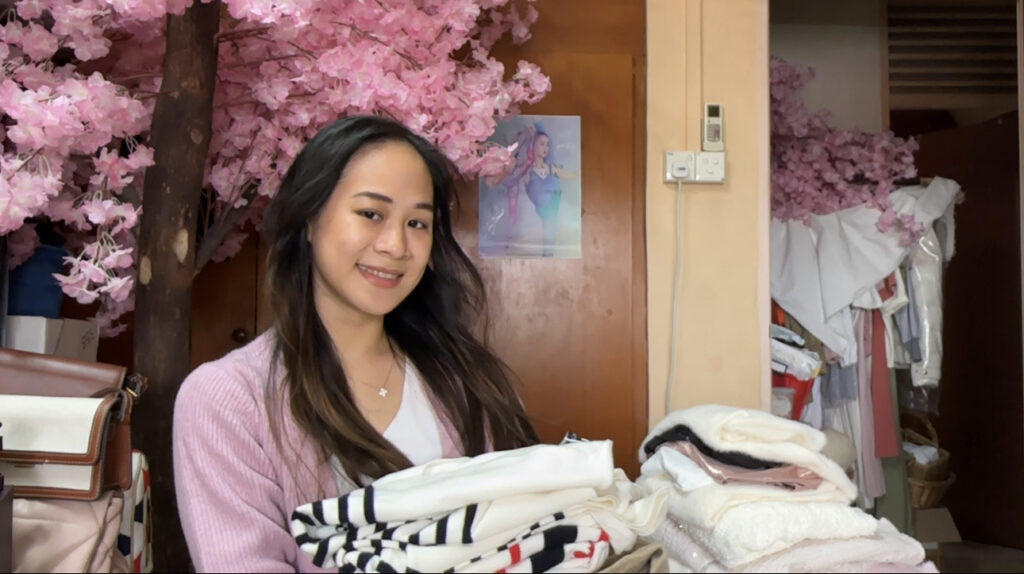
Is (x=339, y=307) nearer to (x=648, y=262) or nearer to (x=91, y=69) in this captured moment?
(x=91, y=69)

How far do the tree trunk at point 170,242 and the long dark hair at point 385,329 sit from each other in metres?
0.36

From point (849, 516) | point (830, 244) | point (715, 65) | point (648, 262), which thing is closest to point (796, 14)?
point (830, 244)

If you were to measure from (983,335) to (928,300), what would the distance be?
0.45 meters

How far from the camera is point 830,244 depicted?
302cm

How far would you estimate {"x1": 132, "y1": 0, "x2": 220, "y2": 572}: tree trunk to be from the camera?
5.14ft

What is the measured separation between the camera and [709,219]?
2264 mm

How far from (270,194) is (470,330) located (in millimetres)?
573

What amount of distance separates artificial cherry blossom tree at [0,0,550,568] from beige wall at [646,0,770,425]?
525 millimetres

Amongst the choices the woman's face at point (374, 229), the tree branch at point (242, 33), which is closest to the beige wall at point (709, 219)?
the tree branch at point (242, 33)

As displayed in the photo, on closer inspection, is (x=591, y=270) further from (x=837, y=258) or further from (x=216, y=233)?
(x=837, y=258)

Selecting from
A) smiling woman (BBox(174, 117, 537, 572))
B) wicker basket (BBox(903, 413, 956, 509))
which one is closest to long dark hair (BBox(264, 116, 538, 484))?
smiling woman (BBox(174, 117, 537, 572))

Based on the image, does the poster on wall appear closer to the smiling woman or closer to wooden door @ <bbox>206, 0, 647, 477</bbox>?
wooden door @ <bbox>206, 0, 647, 477</bbox>

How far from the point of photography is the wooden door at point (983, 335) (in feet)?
10.3

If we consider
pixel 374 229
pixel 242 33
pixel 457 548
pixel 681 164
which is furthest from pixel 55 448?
pixel 681 164
